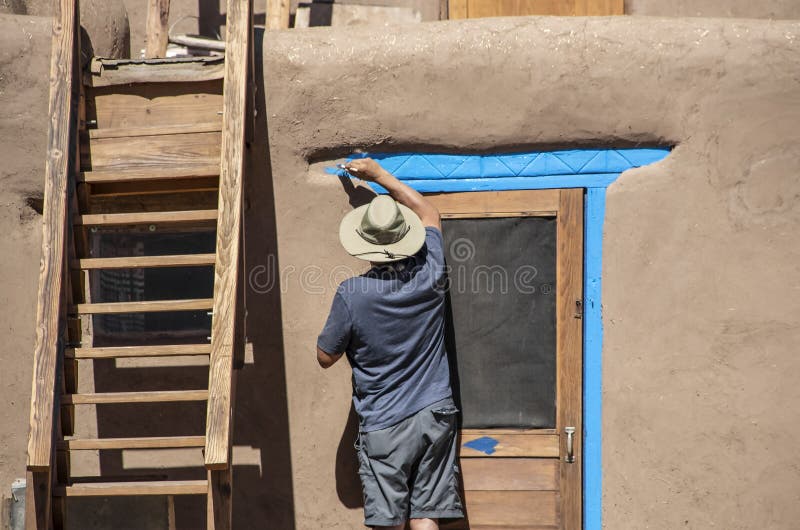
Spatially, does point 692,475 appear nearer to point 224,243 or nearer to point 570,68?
point 570,68

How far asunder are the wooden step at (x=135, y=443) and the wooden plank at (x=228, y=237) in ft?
0.55

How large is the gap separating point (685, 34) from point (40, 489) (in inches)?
139

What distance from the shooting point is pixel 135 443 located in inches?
158

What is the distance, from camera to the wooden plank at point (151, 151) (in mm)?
4309

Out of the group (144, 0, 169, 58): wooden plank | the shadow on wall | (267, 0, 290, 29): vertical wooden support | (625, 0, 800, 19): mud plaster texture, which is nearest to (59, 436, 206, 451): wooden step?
the shadow on wall

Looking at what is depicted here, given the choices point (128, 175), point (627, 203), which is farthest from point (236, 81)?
point (627, 203)

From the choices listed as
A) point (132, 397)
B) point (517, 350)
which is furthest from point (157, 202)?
point (517, 350)

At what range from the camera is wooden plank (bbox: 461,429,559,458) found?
4402 mm

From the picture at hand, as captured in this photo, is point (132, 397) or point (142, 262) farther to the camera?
point (142, 262)

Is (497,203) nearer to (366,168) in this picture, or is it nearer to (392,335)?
(366,168)

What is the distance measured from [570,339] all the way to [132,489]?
6.96 ft

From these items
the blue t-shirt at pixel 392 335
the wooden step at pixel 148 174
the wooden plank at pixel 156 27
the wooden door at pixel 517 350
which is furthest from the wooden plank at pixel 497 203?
the wooden plank at pixel 156 27

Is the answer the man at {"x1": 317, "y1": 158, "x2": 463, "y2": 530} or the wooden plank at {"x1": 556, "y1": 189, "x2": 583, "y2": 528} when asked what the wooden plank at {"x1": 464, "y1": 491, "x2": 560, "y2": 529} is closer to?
the wooden plank at {"x1": 556, "y1": 189, "x2": 583, "y2": 528}

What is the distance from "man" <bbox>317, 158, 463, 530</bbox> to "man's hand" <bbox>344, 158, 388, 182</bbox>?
20 cm
